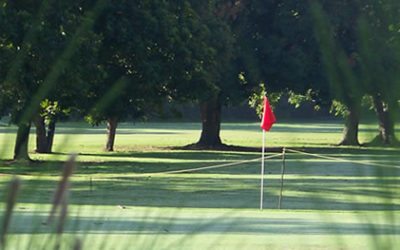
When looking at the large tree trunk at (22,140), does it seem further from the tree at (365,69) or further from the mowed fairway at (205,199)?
the tree at (365,69)

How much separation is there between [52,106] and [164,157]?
8.80m

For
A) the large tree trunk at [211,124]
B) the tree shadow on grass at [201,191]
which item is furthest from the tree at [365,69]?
the large tree trunk at [211,124]

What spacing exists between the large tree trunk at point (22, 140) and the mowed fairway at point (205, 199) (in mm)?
26

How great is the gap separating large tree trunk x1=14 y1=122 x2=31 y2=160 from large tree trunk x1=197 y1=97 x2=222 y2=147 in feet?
153

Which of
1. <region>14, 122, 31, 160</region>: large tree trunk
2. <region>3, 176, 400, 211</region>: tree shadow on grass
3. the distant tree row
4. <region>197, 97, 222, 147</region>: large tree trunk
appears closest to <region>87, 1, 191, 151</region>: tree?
the distant tree row

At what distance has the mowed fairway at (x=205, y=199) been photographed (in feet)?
7.41

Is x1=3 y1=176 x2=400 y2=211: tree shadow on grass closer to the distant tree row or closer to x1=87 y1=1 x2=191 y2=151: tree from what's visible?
the distant tree row

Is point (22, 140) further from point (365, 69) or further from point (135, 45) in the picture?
point (135, 45)

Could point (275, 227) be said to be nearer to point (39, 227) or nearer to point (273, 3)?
point (39, 227)

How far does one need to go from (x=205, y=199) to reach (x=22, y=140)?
19265mm

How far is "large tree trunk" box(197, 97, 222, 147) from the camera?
1951 inches

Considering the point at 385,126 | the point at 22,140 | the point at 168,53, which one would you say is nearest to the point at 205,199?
the point at 168,53

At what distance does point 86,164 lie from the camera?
35281 millimetres

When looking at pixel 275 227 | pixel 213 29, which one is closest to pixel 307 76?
pixel 213 29
